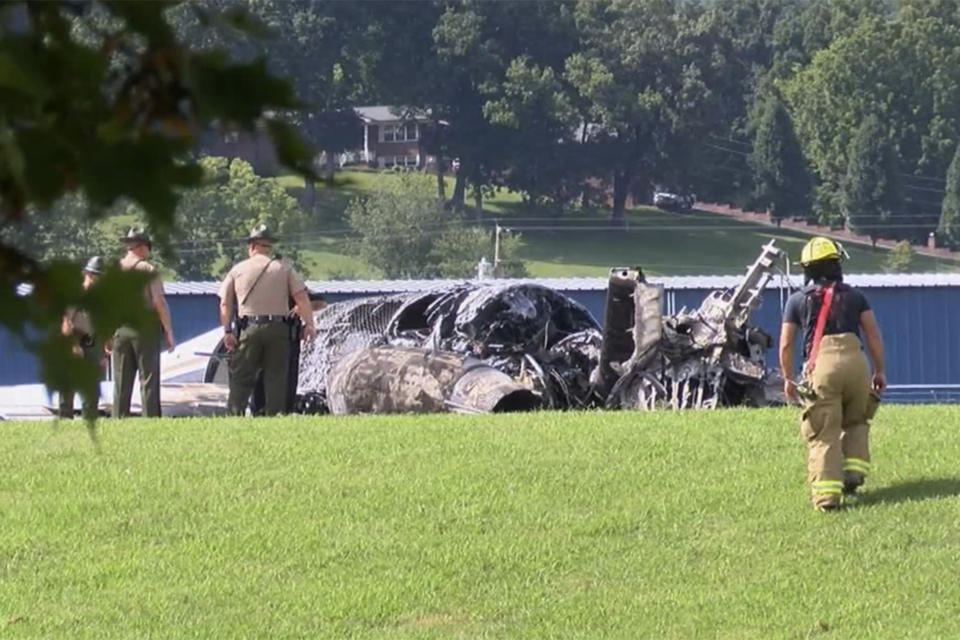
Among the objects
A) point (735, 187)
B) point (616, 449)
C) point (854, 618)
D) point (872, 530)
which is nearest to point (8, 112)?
point (854, 618)

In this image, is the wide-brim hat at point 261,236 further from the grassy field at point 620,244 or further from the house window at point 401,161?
the house window at point 401,161

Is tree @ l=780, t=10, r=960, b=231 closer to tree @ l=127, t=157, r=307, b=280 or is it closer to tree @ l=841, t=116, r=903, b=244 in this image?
tree @ l=841, t=116, r=903, b=244

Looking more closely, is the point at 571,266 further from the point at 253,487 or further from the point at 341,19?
the point at 253,487

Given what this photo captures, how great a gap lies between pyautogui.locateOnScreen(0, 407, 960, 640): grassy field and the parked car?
8569 centimetres

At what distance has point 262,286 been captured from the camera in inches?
549

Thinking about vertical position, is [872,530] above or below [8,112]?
below

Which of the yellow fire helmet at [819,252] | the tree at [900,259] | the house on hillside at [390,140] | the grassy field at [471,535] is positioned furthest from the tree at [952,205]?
the yellow fire helmet at [819,252]

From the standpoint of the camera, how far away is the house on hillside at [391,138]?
298 ft

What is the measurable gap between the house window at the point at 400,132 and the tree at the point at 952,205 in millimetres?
24280

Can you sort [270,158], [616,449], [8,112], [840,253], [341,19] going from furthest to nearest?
[341,19], [616,449], [840,253], [270,158], [8,112]

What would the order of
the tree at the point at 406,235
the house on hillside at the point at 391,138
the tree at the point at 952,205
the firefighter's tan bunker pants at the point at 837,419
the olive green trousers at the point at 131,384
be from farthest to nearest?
1. the house on hillside at the point at 391,138
2. the tree at the point at 952,205
3. the tree at the point at 406,235
4. the olive green trousers at the point at 131,384
5. the firefighter's tan bunker pants at the point at 837,419

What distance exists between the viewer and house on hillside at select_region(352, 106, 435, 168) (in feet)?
298

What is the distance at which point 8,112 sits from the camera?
2309 mm

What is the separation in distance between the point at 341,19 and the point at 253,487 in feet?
232
